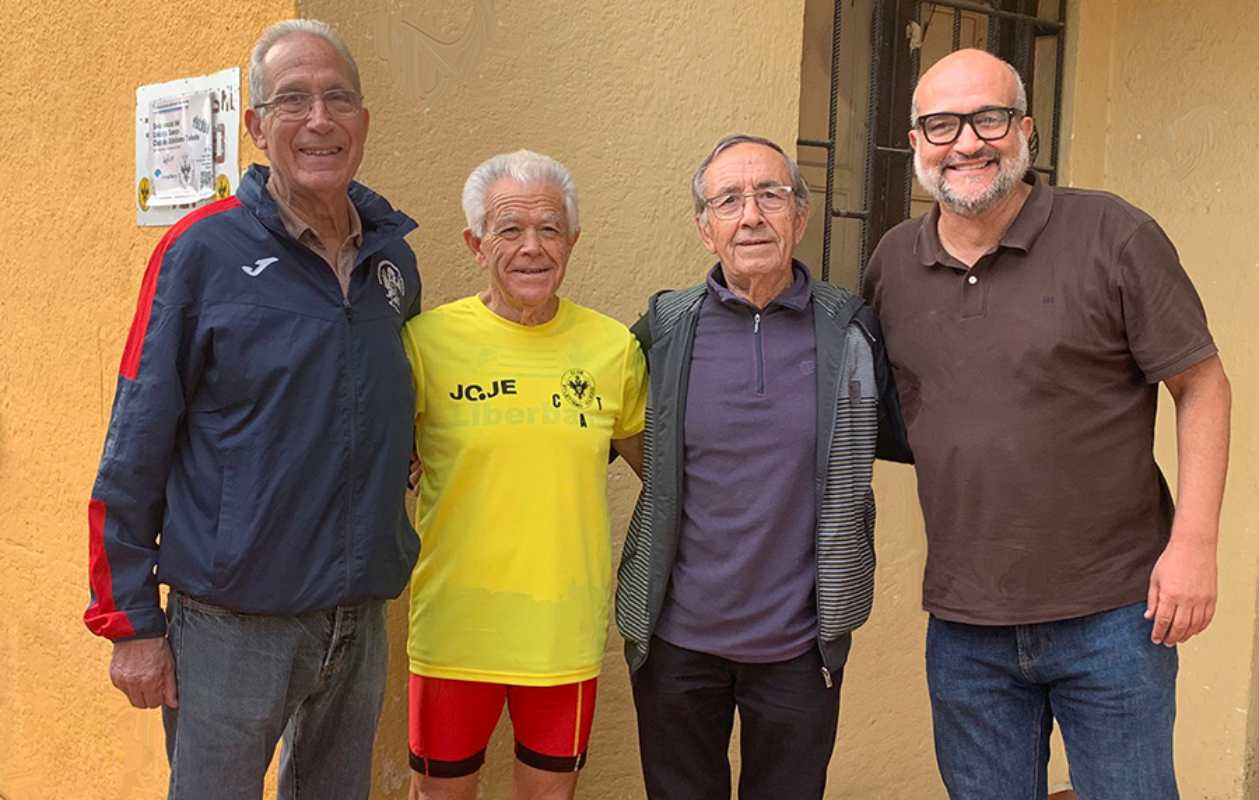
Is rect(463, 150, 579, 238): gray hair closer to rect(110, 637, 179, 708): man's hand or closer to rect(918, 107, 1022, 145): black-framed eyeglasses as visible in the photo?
Answer: rect(918, 107, 1022, 145): black-framed eyeglasses

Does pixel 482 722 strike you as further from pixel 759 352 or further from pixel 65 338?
pixel 65 338

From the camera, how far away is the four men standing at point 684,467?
7.09 feet

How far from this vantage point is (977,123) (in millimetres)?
2445

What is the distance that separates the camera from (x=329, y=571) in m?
2.21

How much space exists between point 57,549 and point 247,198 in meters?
1.85

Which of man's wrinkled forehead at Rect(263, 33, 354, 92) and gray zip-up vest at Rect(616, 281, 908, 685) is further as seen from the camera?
gray zip-up vest at Rect(616, 281, 908, 685)

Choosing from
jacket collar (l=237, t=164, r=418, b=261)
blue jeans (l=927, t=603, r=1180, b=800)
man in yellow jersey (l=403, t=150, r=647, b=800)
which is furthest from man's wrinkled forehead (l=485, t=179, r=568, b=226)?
blue jeans (l=927, t=603, r=1180, b=800)

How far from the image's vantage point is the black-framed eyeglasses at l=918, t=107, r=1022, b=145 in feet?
8.01

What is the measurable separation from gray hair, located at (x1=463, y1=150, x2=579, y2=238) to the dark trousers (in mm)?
945

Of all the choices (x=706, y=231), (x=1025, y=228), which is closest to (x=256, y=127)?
(x=706, y=231)

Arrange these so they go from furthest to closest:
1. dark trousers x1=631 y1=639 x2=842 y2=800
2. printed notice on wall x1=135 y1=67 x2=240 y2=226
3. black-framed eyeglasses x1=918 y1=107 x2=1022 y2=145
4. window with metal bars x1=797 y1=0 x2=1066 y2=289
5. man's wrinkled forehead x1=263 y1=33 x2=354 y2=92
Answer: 1. window with metal bars x1=797 y1=0 x2=1066 y2=289
2. printed notice on wall x1=135 y1=67 x2=240 y2=226
3. dark trousers x1=631 y1=639 x2=842 y2=800
4. black-framed eyeglasses x1=918 y1=107 x2=1022 y2=145
5. man's wrinkled forehead x1=263 y1=33 x2=354 y2=92

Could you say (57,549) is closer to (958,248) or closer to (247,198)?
(247,198)

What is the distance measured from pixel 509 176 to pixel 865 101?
184 cm

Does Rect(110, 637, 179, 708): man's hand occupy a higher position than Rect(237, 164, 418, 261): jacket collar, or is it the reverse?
Rect(237, 164, 418, 261): jacket collar
